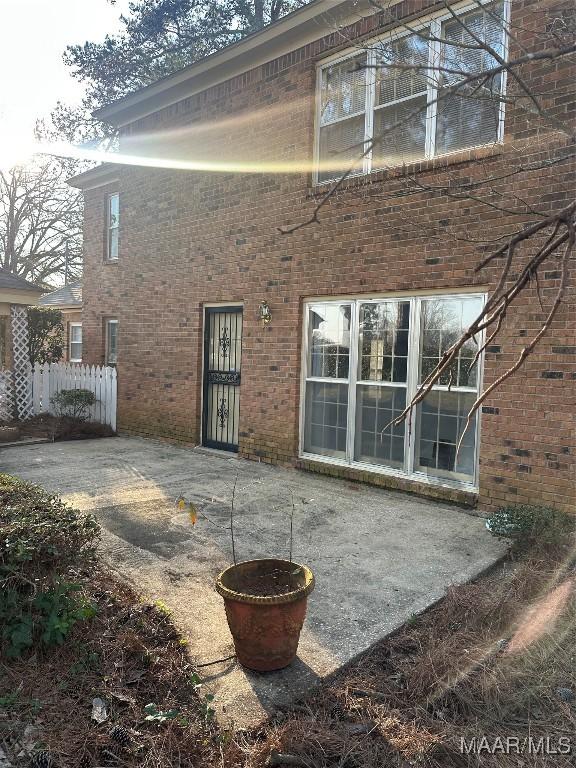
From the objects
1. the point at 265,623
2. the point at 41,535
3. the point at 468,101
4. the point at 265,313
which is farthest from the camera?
the point at 265,313

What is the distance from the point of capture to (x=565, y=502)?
5293 mm

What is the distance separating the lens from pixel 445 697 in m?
2.67

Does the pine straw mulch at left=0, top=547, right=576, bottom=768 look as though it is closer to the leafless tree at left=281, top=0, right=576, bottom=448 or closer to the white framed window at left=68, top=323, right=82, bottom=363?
the leafless tree at left=281, top=0, right=576, bottom=448

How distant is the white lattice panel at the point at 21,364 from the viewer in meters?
12.1

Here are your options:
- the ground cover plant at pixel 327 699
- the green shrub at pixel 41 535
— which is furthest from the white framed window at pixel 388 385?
the green shrub at pixel 41 535

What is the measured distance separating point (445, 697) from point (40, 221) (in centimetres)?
2587

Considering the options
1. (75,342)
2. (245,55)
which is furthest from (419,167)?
(75,342)

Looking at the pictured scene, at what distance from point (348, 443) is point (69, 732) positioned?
17.0ft

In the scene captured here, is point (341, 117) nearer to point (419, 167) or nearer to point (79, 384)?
point (419, 167)

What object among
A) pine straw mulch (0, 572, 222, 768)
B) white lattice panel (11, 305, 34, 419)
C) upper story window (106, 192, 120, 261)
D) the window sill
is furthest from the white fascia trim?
pine straw mulch (0, 572, 222, 768)

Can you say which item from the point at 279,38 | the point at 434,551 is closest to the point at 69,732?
the point at 434,551

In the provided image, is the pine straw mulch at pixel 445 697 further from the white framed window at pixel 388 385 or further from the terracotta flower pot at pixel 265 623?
the white framed window at pixel 388 385

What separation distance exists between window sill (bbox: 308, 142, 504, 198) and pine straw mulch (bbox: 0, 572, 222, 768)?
5.30 meters

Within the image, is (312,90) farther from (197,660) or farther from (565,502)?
(197,660)
